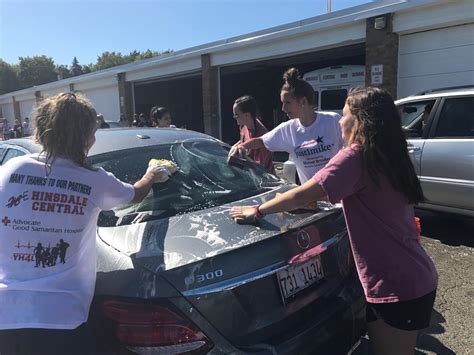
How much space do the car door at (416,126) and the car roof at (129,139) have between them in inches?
127

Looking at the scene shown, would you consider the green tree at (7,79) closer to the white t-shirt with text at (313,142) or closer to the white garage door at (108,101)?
the white garage door at (108,101)

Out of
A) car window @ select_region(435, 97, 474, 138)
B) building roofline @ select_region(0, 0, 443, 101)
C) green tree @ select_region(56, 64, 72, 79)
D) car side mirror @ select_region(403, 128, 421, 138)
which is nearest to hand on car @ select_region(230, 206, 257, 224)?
car window @ select_region(435, 97, 474, 138)

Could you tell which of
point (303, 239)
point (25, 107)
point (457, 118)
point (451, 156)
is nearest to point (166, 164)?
point (303, 239)

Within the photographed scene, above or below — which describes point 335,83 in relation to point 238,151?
above

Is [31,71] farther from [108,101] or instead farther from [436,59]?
[436,59]

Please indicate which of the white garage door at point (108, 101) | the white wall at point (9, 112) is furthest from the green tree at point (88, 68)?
the white garage door at point (108, 101)

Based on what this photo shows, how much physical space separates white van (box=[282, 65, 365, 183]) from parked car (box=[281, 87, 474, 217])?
6.99m

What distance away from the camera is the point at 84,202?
6.15 ft

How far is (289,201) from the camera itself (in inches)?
82.4

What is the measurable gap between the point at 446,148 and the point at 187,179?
381 centimetres


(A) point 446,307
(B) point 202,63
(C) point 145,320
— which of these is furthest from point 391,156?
(B) point 202,63

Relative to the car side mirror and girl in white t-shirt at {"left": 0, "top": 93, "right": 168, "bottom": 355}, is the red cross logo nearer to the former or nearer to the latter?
girl in white t-shirt at {"left": 0, "top": 93, "right": 168, "bottom": 355}

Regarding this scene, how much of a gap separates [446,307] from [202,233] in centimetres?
273

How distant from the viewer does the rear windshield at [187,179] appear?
7.98 ft
